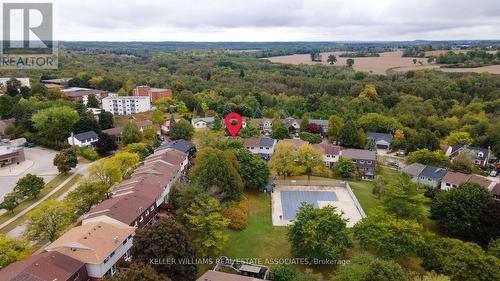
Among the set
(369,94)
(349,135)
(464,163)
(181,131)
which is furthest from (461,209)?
(369,94)

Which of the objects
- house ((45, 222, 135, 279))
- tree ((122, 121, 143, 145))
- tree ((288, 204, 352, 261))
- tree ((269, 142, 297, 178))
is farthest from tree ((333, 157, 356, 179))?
tree ((122, 121, 143, 145))

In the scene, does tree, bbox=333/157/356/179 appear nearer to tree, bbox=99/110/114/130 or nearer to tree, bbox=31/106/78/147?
tree, bbox=99/110/114/130

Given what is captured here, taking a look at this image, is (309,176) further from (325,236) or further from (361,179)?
(325,236)

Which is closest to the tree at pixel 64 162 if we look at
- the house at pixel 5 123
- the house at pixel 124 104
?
the house at pixel 5 123

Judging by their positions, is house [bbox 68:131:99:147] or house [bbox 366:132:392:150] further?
house [bbox 366:132:392:150]

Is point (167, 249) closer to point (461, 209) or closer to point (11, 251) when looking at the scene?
point (11, 251)

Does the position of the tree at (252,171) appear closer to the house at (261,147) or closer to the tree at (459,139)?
the house at (261,147)

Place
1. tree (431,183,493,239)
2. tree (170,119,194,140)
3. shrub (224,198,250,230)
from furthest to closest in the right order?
tree (170,119,194,140)
shrub (224,198,250,230)
tree (431,183,493,239)

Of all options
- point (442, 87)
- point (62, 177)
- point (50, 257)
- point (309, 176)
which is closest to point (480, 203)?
point (309, 176)
